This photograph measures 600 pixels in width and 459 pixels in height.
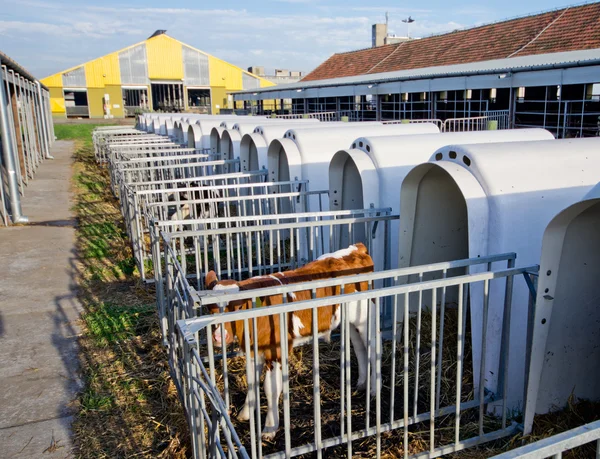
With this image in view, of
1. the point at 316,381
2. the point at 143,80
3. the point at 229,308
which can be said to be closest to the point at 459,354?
the point at 316,381

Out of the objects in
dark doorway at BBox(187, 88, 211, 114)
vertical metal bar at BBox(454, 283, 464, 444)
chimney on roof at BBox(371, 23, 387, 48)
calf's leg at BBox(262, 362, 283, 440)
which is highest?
chimney on roof at BBox(371, 23, 387, 48)

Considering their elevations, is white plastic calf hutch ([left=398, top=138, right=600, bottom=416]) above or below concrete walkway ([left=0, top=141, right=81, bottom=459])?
above

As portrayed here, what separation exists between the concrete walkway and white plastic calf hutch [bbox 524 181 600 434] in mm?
3432

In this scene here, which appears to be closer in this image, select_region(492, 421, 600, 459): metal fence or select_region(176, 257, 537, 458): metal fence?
select_region(492, 421, 600, 459): metal fence

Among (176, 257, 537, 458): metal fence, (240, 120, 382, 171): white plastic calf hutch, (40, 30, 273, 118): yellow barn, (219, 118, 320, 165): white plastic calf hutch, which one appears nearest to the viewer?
(176, 257, 537, 458): metal fence

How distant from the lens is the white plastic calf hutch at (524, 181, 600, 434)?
11.1 feet

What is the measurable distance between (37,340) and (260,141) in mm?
5691

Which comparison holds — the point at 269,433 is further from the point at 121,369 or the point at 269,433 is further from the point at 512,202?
the point at 512,202

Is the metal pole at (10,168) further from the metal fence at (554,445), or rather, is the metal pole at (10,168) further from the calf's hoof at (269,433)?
the metal fence at (554,445)

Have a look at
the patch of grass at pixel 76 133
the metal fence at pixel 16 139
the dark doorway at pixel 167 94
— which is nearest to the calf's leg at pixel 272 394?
the metal fence at pixel 16 139

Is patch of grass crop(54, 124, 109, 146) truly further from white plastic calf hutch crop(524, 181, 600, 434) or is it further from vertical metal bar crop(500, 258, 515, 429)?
white plastic calf hutch crop(524, 181, 600, 434)

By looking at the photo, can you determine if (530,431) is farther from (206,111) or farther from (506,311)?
(206,111)

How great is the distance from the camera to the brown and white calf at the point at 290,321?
12.0 feet

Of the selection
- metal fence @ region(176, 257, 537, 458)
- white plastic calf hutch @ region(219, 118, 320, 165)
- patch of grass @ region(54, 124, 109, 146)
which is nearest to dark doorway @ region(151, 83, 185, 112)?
patch of grass @ region(54, 124, 109, 146)
